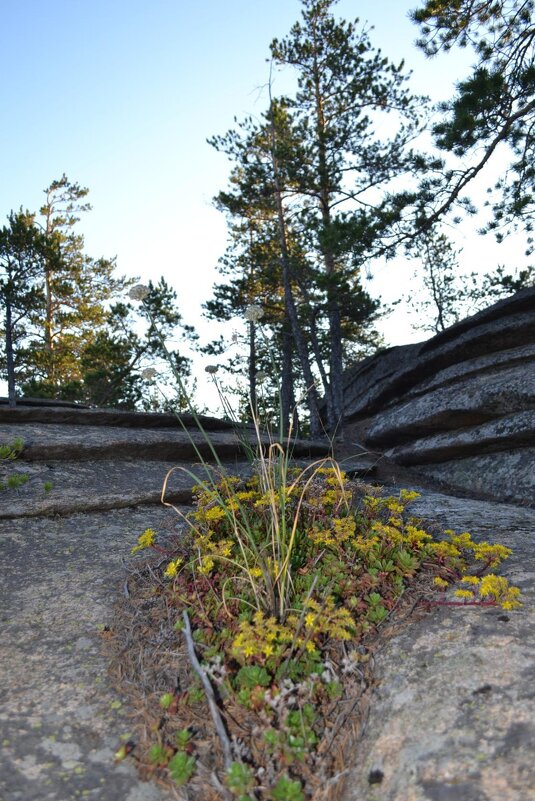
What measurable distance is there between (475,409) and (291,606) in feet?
19.8

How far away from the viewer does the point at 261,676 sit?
2453 millimetres

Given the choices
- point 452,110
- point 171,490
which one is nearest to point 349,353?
point 452,110

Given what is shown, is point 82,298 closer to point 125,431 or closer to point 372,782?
point 125,431

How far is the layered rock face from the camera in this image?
7353 mm

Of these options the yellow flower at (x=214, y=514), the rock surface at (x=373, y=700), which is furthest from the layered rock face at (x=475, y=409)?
the yellow flower at (x=214, y=514)

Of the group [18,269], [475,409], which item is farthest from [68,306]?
[475,409]

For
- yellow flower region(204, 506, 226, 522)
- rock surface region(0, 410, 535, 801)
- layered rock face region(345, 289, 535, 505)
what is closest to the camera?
rock surface region(0, 410, 535, 801)

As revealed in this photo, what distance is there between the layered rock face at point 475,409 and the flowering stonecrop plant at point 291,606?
387 cm

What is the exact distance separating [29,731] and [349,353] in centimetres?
2731

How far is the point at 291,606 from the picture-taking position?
2.92 m

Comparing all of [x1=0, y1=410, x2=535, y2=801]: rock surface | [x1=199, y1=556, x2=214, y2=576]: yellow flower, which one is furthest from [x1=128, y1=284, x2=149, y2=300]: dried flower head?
[x1=0, y1=410, x2=535, y2=801]: rock surface

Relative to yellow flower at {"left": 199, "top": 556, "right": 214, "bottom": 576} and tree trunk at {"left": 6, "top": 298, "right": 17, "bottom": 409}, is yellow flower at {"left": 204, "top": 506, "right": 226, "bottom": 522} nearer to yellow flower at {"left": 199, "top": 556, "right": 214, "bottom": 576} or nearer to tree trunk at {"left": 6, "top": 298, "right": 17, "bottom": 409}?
yellow flower at {"left": 199, "top": 556, "right": 214, "bottom": 576}

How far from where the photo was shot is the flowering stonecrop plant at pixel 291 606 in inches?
87.2

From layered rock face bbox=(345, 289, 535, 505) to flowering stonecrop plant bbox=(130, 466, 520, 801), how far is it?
3873 millimetres
